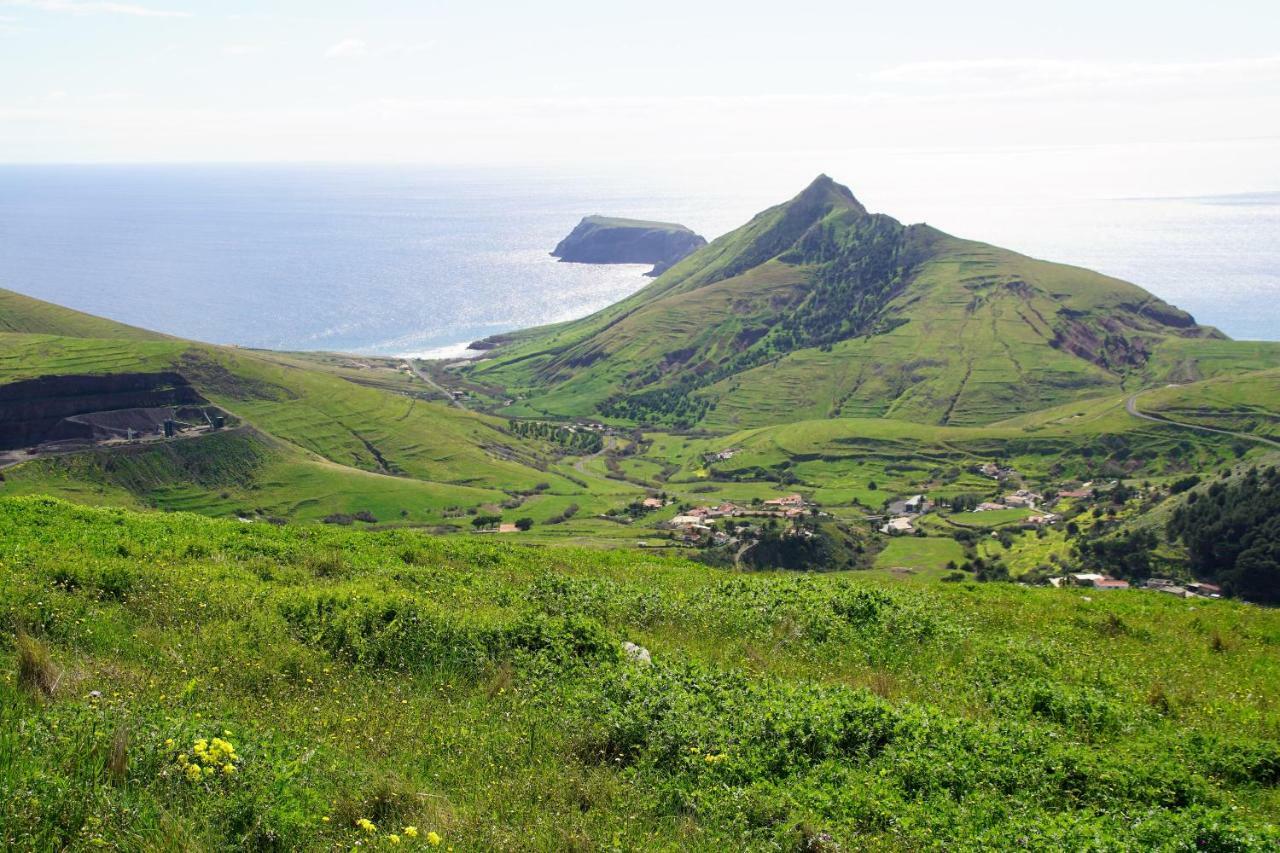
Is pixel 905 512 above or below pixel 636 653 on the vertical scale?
below

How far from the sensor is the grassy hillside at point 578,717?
990 cm

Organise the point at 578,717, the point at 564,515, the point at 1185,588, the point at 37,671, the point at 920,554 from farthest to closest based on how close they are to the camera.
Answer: the point at 564,515 < the point at 920,554 < the point at 1185,588 < the point at 578,717 < the point at 37,671

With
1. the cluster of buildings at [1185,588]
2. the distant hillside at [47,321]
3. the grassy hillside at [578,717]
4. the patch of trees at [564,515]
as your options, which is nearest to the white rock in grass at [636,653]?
the grassy hillside at [578,717]

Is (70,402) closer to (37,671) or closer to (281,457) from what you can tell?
(281,457)

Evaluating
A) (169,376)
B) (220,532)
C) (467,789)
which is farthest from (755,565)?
(169,376)

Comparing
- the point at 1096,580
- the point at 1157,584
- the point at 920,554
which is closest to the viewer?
the point at 1096,580

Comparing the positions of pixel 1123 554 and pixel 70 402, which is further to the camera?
pixel 70 402

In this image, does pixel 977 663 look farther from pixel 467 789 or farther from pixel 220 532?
pixel 220 532

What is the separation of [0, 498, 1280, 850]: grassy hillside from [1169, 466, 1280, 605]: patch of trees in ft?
311

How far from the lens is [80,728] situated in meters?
10.1

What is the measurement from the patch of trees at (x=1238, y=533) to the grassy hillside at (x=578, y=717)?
9471 centimetres

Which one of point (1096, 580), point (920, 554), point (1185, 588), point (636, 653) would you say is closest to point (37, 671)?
point (636, 653)

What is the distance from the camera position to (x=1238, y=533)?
353 feet

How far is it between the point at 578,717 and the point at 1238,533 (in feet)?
413
